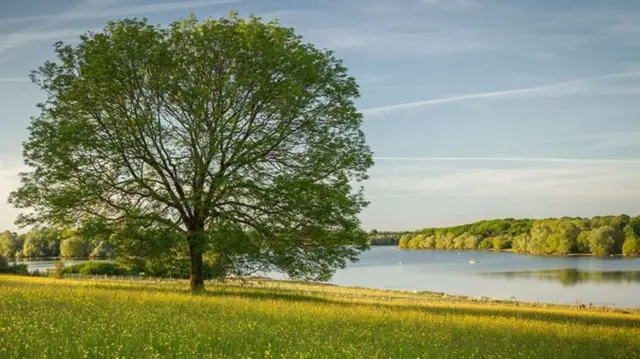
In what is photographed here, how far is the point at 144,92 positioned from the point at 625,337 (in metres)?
24.1

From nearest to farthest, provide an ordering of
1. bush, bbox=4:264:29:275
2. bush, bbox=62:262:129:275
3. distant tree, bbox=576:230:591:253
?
1. bush, bbox=4:264:29:275
2. bush, bbox=62:262:129:275
3. distant tree, bbox=576:230:591:253

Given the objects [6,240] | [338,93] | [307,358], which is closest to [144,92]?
[338,93]

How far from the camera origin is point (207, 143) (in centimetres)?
3122

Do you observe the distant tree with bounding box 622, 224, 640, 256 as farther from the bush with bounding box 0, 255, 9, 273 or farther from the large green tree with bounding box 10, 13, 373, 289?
the large green tree with bounding box 10, 13, 373, 289

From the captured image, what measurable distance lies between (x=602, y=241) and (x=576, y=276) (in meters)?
79.9

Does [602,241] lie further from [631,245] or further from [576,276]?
[576,276]

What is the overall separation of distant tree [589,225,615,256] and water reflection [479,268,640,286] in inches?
2370

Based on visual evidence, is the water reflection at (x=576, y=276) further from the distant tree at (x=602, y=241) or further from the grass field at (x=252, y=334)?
the grass field at (x=252, y=334)

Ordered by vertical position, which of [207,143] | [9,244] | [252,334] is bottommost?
[252,334]

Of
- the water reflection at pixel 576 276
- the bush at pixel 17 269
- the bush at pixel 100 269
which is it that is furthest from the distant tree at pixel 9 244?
the water reflection at pixel 576 276

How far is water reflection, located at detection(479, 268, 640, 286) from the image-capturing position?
324 feet

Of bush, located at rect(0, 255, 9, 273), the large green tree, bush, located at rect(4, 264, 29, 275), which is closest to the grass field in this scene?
the large green tree

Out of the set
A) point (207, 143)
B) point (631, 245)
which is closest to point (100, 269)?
point (207, 143)

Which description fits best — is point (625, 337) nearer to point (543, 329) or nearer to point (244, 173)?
point (543, 329)
